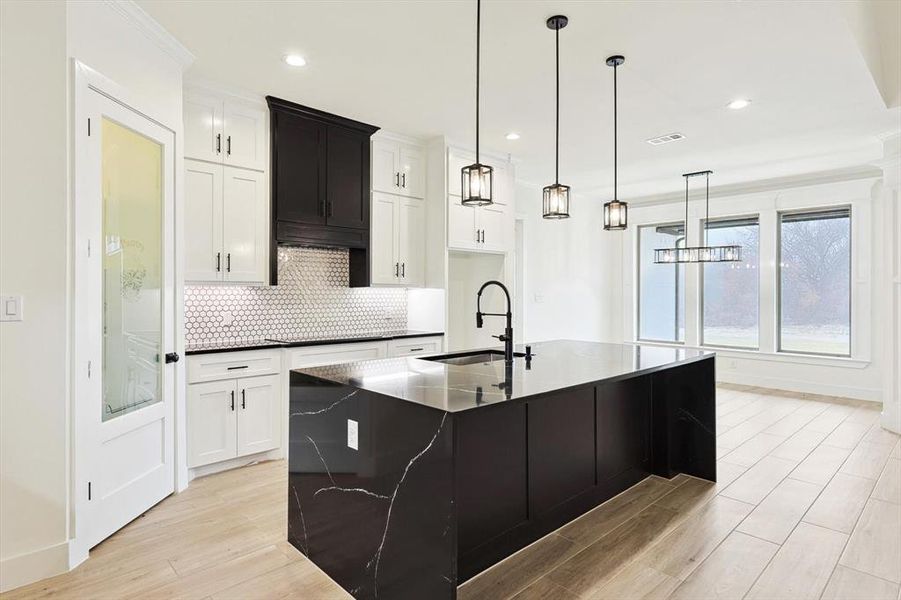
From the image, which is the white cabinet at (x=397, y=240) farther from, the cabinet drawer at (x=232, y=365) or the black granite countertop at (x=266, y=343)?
the cabinet drawer at (x=232, y=365)

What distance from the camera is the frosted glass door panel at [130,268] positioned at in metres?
2.69

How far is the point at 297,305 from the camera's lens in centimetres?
445

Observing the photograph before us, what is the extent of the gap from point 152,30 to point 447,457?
9.51 ft

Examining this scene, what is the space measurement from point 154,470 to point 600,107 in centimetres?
410

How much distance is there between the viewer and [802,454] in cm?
405

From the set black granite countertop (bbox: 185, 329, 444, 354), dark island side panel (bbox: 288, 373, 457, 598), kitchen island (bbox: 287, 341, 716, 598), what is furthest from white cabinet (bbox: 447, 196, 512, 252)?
dark island side panel (bbox: 288, 373, 457, 598)

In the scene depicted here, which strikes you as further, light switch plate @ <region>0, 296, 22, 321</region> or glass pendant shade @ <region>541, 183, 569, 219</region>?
glass pendant shade @ <region>541, 183, 569, 219</region>

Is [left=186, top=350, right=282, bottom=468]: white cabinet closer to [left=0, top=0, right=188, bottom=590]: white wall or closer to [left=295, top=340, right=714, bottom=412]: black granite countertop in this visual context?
[left=0, top=0, right=188, bottom=590]: white wall

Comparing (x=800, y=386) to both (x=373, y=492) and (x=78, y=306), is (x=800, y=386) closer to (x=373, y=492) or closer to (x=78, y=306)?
(x=373, y=492)

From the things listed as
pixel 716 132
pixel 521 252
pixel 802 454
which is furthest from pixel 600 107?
pixel 802 454

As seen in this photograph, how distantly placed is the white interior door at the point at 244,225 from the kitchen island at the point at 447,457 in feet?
5.31

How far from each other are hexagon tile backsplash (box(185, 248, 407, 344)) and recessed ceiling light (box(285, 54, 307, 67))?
1563 mm

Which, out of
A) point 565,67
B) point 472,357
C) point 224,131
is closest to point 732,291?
point 565,67

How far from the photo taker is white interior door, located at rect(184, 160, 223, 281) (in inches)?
139
